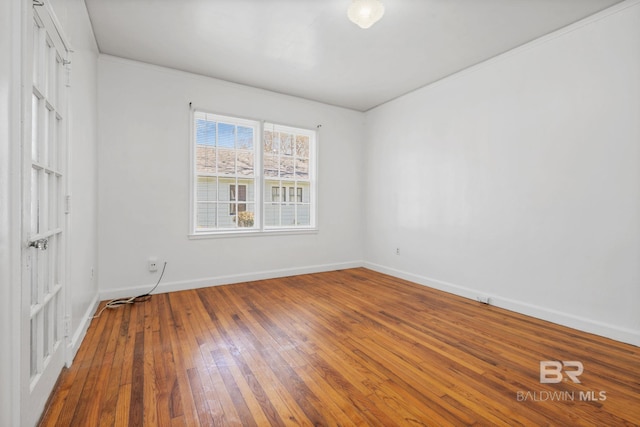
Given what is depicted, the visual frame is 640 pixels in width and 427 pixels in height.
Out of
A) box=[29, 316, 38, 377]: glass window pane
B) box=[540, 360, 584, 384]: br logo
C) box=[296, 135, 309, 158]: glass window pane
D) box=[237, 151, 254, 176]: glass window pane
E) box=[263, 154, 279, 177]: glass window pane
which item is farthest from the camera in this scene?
box=[296, 135, 309, 158]: glass window pane

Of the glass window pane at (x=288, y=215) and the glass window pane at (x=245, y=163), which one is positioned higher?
the glass window pane at (x=245, y=163)

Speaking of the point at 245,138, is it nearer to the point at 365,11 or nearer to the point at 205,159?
the point at 205,159

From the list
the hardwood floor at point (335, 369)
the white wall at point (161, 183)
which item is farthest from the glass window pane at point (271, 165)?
the hardwood floor at point (335, 369)

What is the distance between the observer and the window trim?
13.1 feet

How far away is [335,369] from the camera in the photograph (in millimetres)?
2092

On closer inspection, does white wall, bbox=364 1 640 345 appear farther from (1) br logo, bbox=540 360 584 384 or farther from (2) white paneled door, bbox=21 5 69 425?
(2) white paneled door, bbox=21 5 69 425

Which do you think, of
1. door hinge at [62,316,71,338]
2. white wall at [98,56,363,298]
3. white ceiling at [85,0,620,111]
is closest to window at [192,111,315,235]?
white wall at [98,56,363,298]

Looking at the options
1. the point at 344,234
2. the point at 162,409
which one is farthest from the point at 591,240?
the point at 162,409

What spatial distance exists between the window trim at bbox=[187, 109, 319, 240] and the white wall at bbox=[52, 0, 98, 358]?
106 centimetres

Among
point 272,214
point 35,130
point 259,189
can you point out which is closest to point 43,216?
point 35,130

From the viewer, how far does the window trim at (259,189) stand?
401cm

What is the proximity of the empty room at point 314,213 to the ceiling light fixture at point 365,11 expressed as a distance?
1 centimetres

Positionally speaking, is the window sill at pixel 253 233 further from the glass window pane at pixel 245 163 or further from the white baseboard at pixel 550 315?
the white baseboard at pixel 550 315

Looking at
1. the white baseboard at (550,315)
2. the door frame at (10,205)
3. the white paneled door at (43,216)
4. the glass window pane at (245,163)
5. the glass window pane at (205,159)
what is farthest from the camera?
the glass window pane at (245,163)
